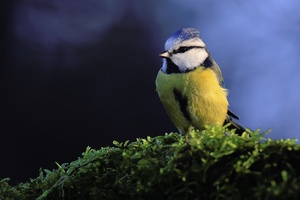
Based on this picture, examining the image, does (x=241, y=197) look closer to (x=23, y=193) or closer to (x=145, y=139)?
(x=145, y=139)

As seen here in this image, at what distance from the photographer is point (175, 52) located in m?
1.99

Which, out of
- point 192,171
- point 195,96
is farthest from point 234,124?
point 192,171

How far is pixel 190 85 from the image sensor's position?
1.92m

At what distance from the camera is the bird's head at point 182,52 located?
6.41 feet

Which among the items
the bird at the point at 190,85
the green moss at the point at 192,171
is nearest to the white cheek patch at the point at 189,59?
the bird at the point at 190,85

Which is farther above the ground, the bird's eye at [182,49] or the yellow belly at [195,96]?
the bird's eye at [182,49]

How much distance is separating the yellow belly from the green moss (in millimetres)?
616

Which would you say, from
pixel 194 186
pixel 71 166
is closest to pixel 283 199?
pixel 194 186

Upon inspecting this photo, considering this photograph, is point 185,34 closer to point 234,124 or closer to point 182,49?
point 182,49

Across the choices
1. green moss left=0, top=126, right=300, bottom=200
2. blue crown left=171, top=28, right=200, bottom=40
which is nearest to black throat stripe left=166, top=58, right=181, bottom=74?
blue crown left=171, top=28, right=200, bottom=40

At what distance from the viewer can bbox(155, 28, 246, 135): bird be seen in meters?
1.93

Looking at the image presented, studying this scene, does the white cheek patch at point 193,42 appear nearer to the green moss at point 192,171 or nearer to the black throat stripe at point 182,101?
the black throat stripe at point 182,101

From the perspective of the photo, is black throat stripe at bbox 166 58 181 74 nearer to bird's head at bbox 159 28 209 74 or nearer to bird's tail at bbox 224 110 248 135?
bird's head at bbox 159 28 209 74

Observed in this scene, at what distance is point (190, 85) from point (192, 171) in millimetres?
931
